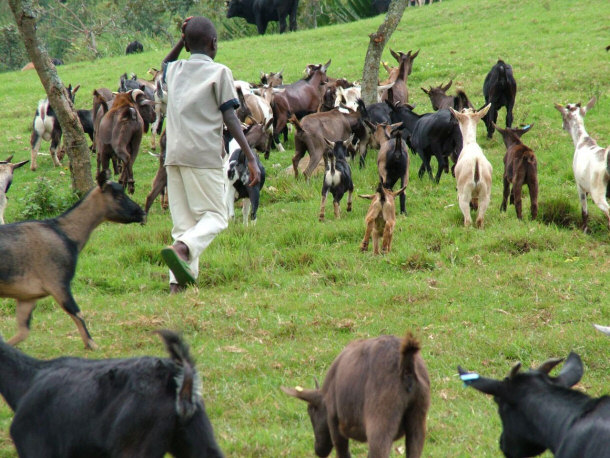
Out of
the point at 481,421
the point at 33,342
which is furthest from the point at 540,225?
the point at 33,342

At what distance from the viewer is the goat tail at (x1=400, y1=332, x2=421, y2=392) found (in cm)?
388

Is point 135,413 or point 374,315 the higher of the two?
point 135,413

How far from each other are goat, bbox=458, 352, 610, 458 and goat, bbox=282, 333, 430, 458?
286 millimetres

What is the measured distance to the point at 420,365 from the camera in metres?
4.17

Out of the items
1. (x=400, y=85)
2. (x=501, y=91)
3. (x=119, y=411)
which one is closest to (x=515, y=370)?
(x=119, y=411)

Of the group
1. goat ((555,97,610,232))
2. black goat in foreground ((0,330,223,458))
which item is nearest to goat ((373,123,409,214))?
goat ((555,97,610,232))

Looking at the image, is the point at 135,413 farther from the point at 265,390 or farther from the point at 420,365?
the point at 265,390

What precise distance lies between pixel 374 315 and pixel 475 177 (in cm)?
362

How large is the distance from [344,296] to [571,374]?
421 centimetres

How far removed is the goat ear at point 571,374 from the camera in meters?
3.99

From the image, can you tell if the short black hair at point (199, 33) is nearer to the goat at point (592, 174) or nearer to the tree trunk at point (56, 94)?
the tree trunk at point (56, 94)

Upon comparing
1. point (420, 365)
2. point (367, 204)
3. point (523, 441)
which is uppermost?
point (420, 365)

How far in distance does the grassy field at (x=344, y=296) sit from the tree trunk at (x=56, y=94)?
948 millimetres

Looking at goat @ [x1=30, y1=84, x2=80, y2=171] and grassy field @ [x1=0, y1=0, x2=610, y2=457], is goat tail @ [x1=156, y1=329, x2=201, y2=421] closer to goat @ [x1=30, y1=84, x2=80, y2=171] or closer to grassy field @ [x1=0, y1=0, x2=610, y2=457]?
grassy field @ [x1=0, y1=0, x2=610, y2=457]
